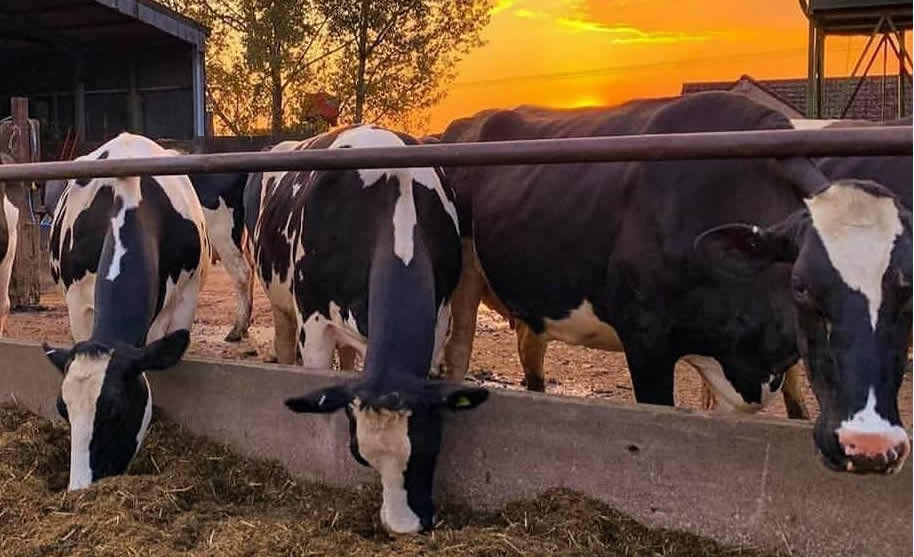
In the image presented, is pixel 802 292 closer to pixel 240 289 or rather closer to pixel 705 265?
pixel 705 265

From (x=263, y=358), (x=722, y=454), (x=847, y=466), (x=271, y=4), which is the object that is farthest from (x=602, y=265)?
(x=271, y=4)

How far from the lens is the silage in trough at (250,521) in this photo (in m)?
2.96

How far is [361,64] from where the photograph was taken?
25.1 metres

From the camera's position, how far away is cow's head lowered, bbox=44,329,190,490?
347cm

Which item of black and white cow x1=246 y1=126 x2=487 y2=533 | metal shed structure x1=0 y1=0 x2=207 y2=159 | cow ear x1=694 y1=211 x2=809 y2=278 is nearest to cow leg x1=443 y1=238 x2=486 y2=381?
black and white cow x1=246 y1=126 x2=487 y2=533

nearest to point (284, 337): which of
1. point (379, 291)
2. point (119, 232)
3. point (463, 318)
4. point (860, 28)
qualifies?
point (463, 318)

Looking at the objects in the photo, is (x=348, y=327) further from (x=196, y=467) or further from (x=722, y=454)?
(x=722, y=454)

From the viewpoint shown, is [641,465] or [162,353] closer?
[641,465]

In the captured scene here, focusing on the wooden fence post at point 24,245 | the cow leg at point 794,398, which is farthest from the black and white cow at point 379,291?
the wooden fence post at point 24,245

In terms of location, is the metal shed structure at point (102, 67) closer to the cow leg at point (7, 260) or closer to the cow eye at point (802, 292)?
the cow leg at point (7, 260)

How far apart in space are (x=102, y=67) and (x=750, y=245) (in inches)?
783

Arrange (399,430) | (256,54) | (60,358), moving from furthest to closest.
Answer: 1. (256,54)
2. (60,358)
3. (399,430)

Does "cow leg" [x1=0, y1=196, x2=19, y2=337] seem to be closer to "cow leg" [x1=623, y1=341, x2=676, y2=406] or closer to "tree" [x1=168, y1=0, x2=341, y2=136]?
"cow leg" [x1=623, y1=341, x2=676, y2=406]

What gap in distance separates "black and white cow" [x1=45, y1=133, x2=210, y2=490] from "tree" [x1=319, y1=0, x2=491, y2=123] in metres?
20.4
